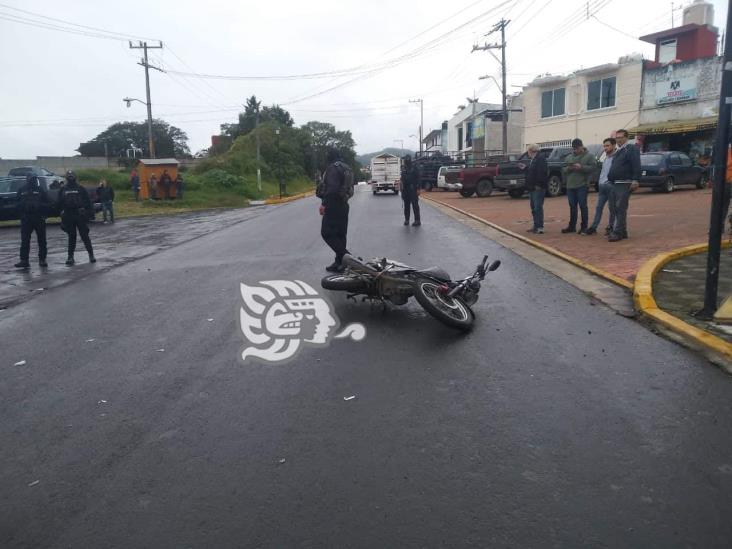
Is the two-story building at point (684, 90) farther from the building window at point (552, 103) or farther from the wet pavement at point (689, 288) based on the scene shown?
the wet pavement at point (689, 288)

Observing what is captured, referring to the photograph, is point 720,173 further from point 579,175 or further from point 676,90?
point 676,90

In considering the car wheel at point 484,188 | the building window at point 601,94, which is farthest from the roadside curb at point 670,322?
the building window at point 601,94

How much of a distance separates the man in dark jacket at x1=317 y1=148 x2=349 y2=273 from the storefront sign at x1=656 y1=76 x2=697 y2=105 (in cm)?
2894

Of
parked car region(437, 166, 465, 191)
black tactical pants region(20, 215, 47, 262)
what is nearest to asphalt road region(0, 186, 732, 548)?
Result: black tactical pants region(20, 215, 47, 262)

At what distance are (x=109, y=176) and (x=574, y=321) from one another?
37.5m

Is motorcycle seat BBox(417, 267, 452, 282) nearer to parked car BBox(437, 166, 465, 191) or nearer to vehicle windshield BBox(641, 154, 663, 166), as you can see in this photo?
vehicle windshield BBox(641, 154, 663, 166)

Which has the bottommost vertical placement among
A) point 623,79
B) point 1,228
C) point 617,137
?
point 1,228

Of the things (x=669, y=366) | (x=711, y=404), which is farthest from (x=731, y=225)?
(x=711, y=404)

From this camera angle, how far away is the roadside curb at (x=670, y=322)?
470 cm

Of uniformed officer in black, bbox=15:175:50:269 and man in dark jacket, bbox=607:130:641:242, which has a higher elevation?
man in dark jacket, bbox=607:130:641:242

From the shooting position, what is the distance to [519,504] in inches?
108

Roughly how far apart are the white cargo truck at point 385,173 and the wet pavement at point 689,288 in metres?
31.4

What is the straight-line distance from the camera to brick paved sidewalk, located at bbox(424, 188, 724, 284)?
29.2ft

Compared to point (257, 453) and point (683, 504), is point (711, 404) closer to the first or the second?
point (683, 504)
